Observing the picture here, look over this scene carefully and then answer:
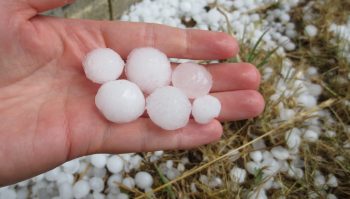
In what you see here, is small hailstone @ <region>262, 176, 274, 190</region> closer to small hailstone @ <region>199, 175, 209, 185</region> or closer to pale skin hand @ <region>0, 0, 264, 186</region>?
small hailstone @ <region>199, 175, 209, 185</region>

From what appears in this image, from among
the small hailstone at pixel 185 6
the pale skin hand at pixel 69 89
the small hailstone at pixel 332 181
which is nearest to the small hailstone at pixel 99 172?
the pale skin hand at pixel 69 89

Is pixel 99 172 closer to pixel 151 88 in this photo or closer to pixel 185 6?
pixel 151 88

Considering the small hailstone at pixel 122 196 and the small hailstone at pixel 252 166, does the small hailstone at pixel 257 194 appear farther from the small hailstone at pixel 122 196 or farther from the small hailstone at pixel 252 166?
the small hailstone at pixel 122 196

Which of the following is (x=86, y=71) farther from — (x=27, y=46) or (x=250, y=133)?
(x=250, y=133)

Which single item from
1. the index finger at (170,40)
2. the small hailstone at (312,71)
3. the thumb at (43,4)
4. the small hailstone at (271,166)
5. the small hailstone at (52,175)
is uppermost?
the thumb at (43,4)

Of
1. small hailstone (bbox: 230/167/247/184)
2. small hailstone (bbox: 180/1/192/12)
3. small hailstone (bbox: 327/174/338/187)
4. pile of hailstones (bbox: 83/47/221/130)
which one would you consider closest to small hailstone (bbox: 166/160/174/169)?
small hailstone (bbox: 230/167/247/184)


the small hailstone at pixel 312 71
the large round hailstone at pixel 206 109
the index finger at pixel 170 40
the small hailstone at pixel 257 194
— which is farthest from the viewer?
the small hailstone at pixel 312 71
